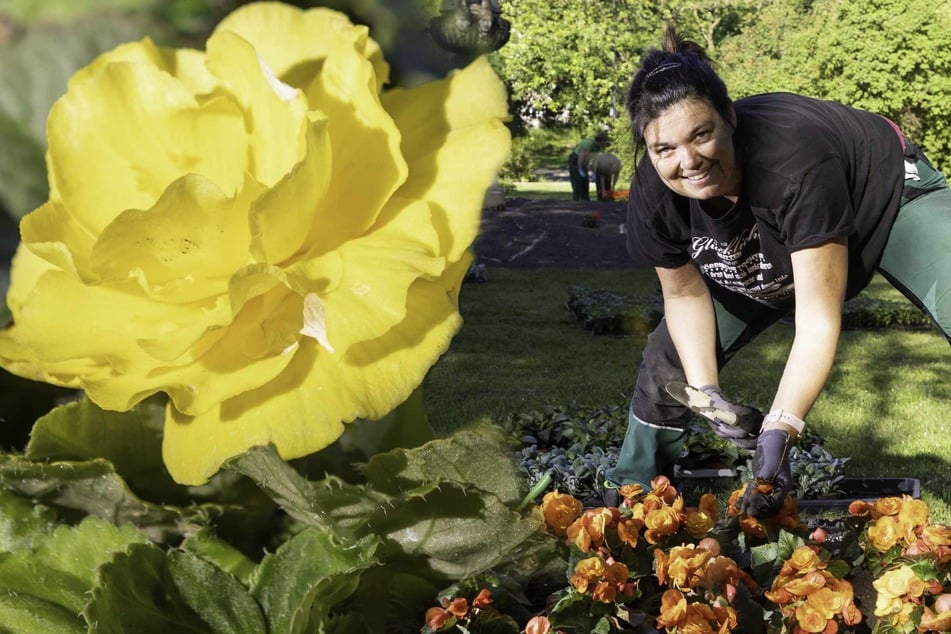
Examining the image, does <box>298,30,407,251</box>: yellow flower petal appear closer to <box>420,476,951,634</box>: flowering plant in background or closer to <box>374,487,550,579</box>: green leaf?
<box>374,487,550,579</box>: green leaf

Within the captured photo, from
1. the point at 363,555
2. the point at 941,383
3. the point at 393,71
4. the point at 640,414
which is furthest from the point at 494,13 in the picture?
the point at 941,383

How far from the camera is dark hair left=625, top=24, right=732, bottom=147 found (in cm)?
193

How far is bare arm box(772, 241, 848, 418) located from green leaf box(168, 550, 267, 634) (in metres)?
1.93

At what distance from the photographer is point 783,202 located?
81.2 inches

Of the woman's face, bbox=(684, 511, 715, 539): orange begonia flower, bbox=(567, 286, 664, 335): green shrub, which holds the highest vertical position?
the woman's face

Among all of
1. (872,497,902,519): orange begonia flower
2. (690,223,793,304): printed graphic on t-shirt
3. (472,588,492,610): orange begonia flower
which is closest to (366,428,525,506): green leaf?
(472,588,492,610): orange begonia flower

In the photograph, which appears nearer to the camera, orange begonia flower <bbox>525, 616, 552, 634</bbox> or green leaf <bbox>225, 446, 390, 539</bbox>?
green leaf <bbox>225, 446, 390, 539</bbox>

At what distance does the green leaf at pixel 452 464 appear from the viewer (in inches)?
9.3

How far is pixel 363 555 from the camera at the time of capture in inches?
10.3

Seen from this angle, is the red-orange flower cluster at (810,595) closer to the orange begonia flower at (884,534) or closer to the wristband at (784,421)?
the orange begonia flower at (884,534)

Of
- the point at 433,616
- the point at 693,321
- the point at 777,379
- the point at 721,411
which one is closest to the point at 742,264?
the point at 693,321

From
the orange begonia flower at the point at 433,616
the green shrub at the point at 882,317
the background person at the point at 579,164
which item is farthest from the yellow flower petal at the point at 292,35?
the green shrub at the point at 882,317

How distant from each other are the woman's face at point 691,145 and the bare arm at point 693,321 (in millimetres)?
547

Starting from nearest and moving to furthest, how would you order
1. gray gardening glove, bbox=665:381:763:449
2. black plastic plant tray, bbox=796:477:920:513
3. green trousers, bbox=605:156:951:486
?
gray gardening glove, bbox=665:381:763:449 → green trousers, bbox=605:156:951:486 → black plastic plant tray, bbox=796:477:920:513
